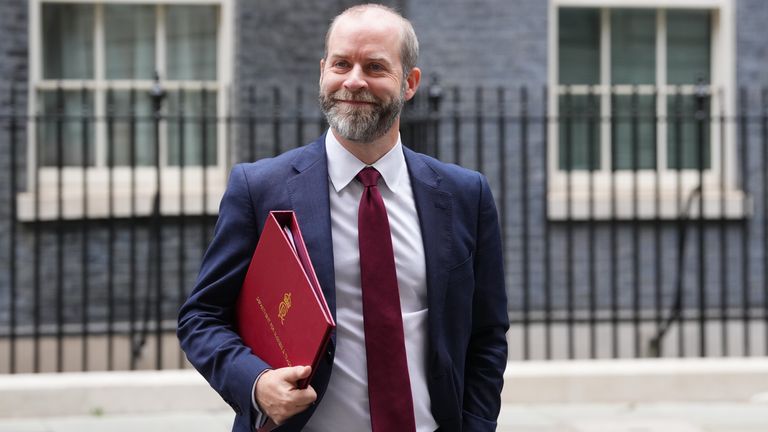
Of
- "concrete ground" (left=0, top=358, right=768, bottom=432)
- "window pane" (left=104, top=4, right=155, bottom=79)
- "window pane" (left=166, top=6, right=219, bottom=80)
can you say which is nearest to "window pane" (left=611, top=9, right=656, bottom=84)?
"concrete ground" (left=0, top=358, right=768, bottom=432)

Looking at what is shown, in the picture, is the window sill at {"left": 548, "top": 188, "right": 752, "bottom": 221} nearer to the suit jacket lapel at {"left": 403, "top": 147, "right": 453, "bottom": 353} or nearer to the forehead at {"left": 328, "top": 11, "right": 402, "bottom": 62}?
the suit jacket lapel at {"left": 403, "top": 147, "right": 453, "bottom": 353}

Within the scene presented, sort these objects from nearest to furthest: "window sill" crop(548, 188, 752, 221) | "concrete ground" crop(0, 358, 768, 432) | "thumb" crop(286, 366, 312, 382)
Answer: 1. "thumb" crop(286, 366, 312, 382)
2. "concrete ground" crop(0, 358, 768, 432)
3. "window sill" crop(548, 188, 752, 221)

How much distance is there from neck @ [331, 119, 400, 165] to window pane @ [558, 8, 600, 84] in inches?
313

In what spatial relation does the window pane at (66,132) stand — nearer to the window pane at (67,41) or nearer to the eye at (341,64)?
the window pane at (67,41)

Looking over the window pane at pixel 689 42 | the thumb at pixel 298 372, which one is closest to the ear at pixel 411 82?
the thumb at pixel 298 372

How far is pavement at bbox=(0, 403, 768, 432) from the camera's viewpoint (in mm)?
7457

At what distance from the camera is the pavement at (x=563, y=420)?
746 centimetres

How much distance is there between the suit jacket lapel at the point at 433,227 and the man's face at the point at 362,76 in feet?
0.68

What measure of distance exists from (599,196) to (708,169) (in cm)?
110

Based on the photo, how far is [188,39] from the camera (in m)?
10.4

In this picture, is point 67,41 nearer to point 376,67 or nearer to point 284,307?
point 376,67

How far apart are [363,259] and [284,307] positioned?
247mm

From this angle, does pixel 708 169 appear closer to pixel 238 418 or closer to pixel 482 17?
pixel 482 17

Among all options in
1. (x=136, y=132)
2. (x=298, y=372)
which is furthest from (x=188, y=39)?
(x=298, y=372)
